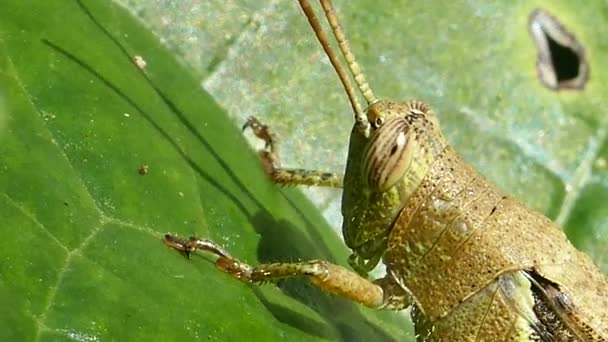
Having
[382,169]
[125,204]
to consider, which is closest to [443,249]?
[382,169]

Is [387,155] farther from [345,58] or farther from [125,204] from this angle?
[125,204]

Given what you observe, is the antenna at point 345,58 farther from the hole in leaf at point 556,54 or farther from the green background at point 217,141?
the hole in leaf at point 556,54

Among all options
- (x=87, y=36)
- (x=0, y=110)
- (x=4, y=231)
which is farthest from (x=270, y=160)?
(x=0, y=110)

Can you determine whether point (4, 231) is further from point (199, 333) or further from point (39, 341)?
point (199, 333)

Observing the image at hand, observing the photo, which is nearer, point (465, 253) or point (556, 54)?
point (465, 253)

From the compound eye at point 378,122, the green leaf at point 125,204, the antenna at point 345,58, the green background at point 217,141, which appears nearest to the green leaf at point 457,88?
the green background at point 217,141

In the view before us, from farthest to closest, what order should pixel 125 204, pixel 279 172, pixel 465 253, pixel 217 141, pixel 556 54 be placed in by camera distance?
1. pixel 556 54
2. pixel 279 172
3. pixel 217 141
4. pixel 465 253
5. pixel 125 204

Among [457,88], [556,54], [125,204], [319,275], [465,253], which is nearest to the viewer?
[125,204]
